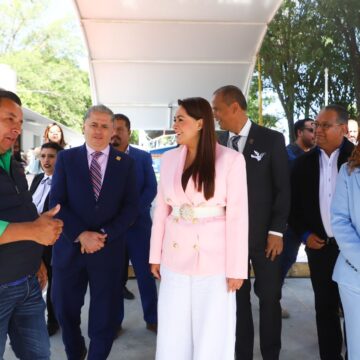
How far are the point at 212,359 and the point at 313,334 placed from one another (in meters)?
1.86

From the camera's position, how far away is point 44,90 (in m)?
31.6

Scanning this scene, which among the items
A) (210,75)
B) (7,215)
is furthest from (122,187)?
(210,75)

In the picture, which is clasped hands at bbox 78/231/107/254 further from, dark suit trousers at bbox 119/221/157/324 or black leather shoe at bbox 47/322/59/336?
black leather shoe at bbox 47/322/59/336

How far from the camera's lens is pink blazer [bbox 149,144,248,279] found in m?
2.39

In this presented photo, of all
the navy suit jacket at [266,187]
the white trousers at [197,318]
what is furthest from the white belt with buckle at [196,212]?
the navy suit jacket at [266,187]

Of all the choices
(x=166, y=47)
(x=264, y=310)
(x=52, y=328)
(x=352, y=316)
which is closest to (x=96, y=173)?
(x=264, y=310)

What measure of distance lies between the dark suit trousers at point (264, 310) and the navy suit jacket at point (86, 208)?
95 centimetres

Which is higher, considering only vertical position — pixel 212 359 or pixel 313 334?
pixel 212 359

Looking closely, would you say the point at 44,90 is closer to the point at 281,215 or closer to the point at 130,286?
the point at 130,286

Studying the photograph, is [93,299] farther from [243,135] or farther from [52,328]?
[243,135]

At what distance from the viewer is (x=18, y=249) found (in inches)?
81.8

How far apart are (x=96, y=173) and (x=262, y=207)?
3.90ft

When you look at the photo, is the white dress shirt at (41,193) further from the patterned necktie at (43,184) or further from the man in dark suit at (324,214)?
the man in dark suit at (324,214)

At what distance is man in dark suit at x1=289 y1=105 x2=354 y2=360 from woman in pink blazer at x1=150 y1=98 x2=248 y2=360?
0.89 m
